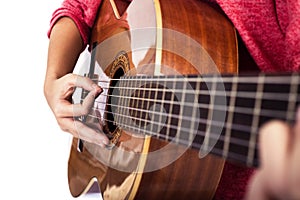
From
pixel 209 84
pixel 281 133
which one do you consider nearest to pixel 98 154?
pixel 209 84

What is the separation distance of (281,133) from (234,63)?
15.2 inches

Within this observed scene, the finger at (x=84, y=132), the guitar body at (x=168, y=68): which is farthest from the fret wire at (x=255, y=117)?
the finger at (x=84, y=132)

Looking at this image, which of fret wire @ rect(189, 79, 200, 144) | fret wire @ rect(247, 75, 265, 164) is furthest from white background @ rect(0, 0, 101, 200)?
fret wire @ rect(247, 75, 265, 164)

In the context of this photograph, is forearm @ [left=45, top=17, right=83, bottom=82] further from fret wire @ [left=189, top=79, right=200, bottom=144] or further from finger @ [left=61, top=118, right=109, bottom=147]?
fret wire @ [left=189, top=79, right=200, bottom=144]

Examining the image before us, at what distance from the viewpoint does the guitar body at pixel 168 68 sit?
705 millimetres

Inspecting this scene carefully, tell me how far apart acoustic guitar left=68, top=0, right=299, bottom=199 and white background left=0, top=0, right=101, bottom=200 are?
631 millimetres

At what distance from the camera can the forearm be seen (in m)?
1.10

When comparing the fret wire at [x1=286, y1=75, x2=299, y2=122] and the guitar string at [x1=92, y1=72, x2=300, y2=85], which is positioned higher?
the guitar string at [x1=92, y1=72, x2=300, y2=85]

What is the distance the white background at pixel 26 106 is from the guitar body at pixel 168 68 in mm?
814

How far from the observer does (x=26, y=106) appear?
5.39 ft

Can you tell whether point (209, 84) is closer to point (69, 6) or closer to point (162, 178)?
point (162, 178)

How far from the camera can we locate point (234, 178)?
2.49ft

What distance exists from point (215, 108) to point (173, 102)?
10cm

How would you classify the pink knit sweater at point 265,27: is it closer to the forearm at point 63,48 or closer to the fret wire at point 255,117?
the fret wire at point 255,117
